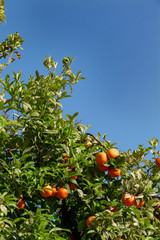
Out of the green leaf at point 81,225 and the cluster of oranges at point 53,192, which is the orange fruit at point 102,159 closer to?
the cluster of oranges at point 53,192

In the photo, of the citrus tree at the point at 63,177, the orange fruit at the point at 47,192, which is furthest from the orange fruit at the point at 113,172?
the orange fruit at the point at 47,192

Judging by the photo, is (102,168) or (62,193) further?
(102,168)

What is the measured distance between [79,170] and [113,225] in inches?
24.2

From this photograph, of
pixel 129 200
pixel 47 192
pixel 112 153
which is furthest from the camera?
pixel 112 153

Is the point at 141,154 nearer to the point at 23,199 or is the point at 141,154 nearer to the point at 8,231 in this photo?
the point at 23,199

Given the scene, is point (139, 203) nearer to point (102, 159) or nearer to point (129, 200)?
point (129, 200)

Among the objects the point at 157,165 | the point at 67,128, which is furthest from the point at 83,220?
the point at 157,165

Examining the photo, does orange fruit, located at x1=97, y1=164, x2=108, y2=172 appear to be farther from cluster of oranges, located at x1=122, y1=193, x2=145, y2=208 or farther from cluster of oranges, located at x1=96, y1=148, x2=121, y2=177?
cluster of oranges, located at x1=122, y1=193, x2=145, y2=208

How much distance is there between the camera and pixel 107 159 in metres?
2.71

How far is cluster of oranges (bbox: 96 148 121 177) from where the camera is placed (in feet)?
8.67

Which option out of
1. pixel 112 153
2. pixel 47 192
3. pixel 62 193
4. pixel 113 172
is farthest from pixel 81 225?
pixel 112 153

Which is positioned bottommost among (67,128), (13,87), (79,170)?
(79,170)

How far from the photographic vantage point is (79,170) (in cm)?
263

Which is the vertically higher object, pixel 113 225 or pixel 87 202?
pixel 87 202
